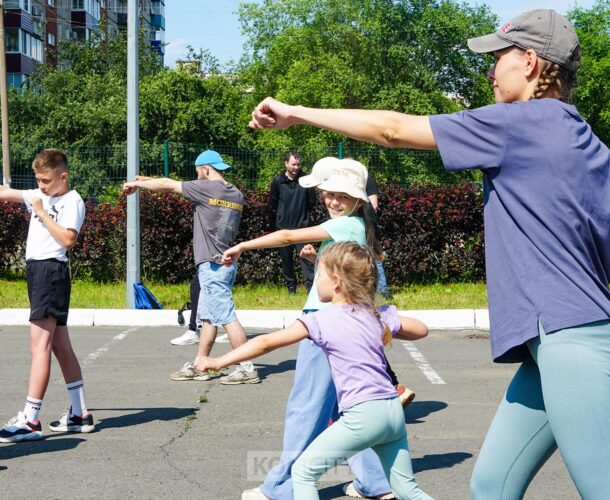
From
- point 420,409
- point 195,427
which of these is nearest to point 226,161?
point 420,409

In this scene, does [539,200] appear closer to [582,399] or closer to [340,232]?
[582,399]

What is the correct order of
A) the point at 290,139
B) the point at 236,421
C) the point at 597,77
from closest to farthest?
the point at 236,421 < the point at 290,139 < the point at 597,77

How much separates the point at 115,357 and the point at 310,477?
19.0 feet

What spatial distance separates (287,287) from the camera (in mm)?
13750

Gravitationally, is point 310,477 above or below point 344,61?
below

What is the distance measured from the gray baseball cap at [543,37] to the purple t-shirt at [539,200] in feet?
0.45

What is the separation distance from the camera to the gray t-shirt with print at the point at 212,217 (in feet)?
26.1

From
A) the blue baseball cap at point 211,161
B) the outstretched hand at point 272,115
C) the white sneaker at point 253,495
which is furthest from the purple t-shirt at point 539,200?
the blue baseball cap at point 211,161

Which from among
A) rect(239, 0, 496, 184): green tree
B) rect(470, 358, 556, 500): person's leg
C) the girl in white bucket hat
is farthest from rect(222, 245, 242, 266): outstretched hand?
rect(239, 0, 496, 184): green tree

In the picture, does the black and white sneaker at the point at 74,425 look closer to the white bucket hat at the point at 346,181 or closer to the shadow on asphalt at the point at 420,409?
the shadow on asphalt at the point at 420,409

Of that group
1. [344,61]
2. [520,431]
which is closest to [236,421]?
[520,431]

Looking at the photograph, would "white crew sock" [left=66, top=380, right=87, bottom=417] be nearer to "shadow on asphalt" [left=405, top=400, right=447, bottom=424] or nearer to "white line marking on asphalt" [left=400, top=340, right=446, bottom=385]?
"shadow on asphalt" [left=405, top=400, right=447, bottom=424]

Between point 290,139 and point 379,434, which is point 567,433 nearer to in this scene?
point 379,434

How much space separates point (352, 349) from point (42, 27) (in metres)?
64.5
